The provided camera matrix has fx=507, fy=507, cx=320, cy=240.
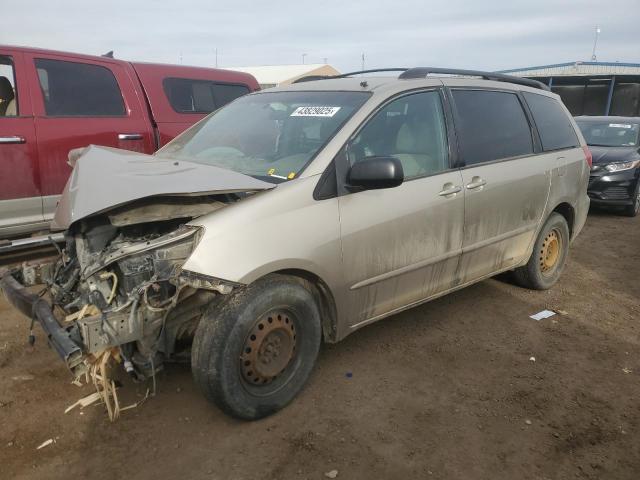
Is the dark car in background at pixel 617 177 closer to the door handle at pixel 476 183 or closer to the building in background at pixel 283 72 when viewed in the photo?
the door handle at pixel 476 183

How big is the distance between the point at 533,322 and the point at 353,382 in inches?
72.7

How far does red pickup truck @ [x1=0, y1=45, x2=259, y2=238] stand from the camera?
459cm

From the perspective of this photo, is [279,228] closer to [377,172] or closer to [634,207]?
[377,172]

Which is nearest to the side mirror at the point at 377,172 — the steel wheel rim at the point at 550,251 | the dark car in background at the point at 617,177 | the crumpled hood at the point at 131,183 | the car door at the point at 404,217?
the car door at the point at 404,217

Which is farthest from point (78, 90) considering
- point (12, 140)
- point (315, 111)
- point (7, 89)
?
point (315, 111)

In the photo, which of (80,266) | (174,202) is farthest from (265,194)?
(80,266)

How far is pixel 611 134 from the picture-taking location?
374 inches

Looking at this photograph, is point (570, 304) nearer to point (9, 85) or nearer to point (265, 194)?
point (265, 194)

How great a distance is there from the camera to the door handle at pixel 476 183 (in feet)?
11.7

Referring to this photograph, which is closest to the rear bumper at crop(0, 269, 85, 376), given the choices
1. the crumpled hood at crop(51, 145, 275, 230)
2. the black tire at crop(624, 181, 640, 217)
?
the crumpled hood at crop(51, 145, 275, 230)

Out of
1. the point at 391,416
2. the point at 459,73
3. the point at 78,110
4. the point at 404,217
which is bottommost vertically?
the point at 391,416

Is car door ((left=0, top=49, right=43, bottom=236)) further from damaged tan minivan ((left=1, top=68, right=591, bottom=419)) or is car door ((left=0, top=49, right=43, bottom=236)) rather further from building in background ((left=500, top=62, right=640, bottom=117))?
building in background ((left=500, top=62, right=640, bottom=117))

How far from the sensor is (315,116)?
3217mm

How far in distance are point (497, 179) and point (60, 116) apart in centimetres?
404
